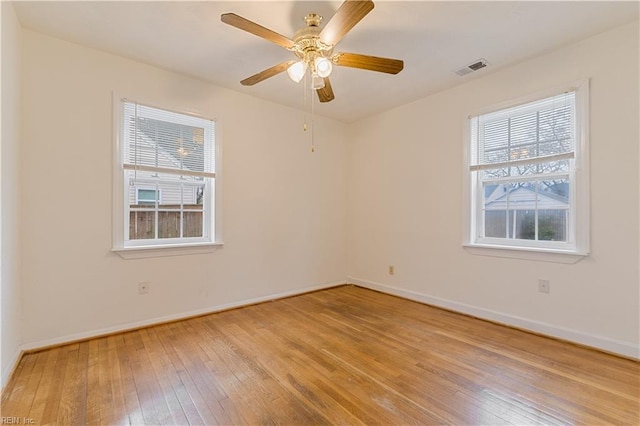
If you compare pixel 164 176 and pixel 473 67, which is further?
pixel 164 176

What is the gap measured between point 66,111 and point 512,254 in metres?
4.37

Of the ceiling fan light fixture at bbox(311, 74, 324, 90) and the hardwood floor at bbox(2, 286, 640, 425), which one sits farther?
the ceiling fan light fixture at bbox(311, 74, 324, 90)

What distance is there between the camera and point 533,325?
9.24 ft

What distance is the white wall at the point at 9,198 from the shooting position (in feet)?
6.40

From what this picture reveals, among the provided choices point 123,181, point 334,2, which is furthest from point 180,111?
point 334,2

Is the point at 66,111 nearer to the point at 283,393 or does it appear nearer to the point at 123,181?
the point at 123,181

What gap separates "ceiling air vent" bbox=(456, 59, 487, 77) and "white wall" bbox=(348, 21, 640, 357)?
0.25m

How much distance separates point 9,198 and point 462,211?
160 inches

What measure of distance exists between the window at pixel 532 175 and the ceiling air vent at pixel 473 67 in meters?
0.49

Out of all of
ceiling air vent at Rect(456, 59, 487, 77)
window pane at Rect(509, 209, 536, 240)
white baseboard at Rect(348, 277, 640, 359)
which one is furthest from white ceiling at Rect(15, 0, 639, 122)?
white baseboard at Rect(348, 277, 640, 359)

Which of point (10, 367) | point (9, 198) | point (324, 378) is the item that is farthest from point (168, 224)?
point (324, 378)

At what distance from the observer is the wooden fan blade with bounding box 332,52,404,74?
2.15m

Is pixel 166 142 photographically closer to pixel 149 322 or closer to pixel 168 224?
pixel 168 224

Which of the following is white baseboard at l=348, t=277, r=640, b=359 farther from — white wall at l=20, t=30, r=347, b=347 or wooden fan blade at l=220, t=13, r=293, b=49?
wooden fan blade at l=220, t=13, r=293, b=49
